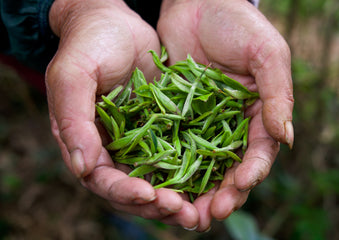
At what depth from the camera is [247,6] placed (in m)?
1.58

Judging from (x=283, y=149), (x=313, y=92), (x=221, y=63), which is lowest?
(x=283, y=149)

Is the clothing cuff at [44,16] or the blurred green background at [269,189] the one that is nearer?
the clothing cuff at [44,16]

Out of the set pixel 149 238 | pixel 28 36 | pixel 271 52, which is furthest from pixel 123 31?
pixel 149 238

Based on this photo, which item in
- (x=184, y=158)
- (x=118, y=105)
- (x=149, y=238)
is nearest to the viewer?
(x=184, y=158)

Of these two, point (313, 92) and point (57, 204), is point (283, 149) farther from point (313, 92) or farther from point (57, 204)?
point (57, 204)

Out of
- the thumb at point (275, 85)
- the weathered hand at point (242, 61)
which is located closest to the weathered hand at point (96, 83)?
the weathered hand at point (242, 61)

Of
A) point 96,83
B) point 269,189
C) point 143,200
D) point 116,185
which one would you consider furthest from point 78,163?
point 269,189

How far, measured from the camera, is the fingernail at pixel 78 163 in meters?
1.13

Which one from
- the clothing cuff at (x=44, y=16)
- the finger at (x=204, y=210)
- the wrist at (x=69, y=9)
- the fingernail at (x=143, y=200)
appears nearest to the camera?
the fingernail at (x=143, y=200)

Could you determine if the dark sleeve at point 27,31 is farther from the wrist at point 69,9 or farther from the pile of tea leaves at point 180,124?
the pile of tea leaves at point 180,124

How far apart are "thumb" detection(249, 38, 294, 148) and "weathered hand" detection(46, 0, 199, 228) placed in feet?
1.47

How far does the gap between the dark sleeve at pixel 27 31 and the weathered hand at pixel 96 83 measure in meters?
0.07

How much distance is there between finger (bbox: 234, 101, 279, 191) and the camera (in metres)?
1.17

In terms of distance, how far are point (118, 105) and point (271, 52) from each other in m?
0.72
